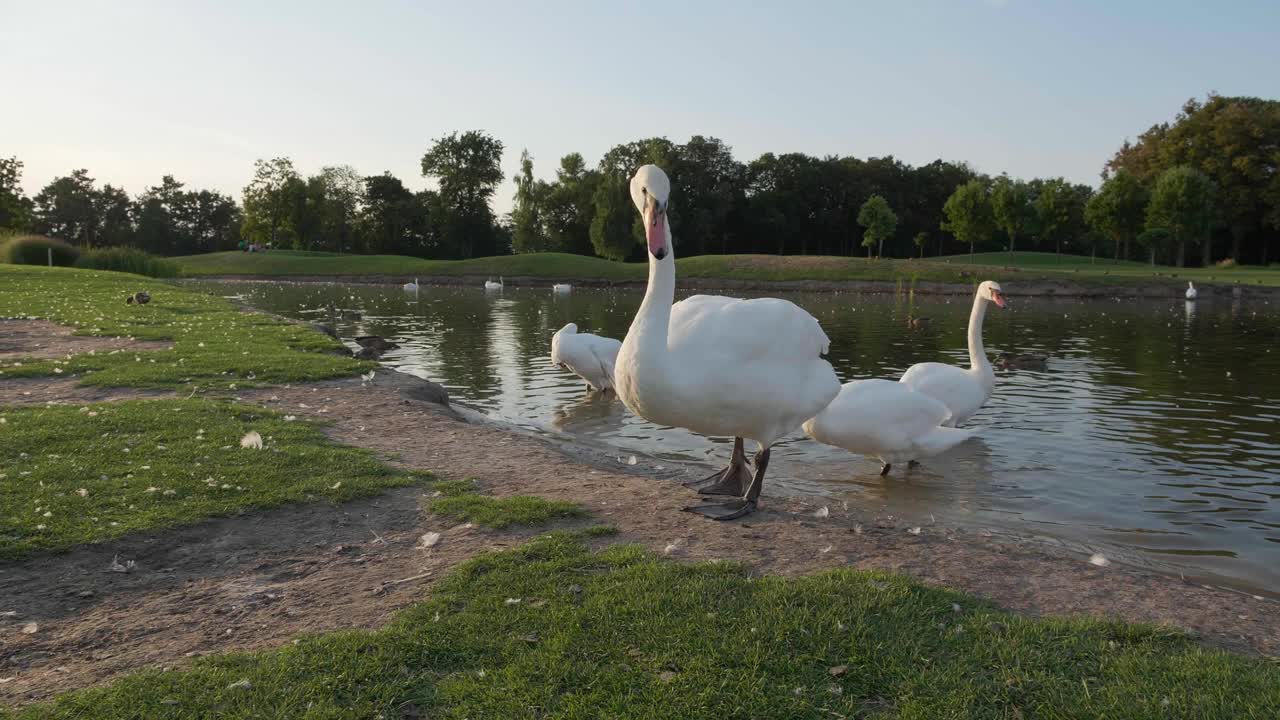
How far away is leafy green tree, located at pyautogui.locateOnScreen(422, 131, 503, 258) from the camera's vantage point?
92688 millimetres

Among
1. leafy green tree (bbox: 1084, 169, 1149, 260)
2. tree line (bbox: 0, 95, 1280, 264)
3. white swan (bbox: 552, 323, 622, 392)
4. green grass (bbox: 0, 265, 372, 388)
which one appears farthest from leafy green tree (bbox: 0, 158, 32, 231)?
leafy green tree (bbox: 1084, 169, 1149, 260)

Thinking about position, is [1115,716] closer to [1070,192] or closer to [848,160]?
[1070,192]

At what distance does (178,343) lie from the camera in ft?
49.3

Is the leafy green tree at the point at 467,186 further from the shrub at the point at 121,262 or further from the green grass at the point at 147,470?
the green grass at the point at 147,470

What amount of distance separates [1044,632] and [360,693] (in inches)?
130

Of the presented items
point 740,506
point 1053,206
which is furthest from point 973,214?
point 740,506

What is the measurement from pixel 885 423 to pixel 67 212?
12187 centimetres

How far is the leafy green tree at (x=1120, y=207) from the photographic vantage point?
67.6 meters

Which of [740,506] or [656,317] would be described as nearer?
[656,317]

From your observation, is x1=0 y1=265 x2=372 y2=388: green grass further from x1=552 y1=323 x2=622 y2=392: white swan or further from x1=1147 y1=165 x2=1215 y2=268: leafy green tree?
x1=1147 y1=165 x2=1215 y2=268: leafy green tree

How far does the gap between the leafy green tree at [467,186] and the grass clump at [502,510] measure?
88.2 metres

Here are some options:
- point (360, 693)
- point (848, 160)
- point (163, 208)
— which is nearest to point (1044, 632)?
point (360, 693)

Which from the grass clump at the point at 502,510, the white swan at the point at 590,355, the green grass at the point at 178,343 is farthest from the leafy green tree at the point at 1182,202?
the grass clump at the point at 502,510

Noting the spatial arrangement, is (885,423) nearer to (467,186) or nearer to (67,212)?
(467,186)
